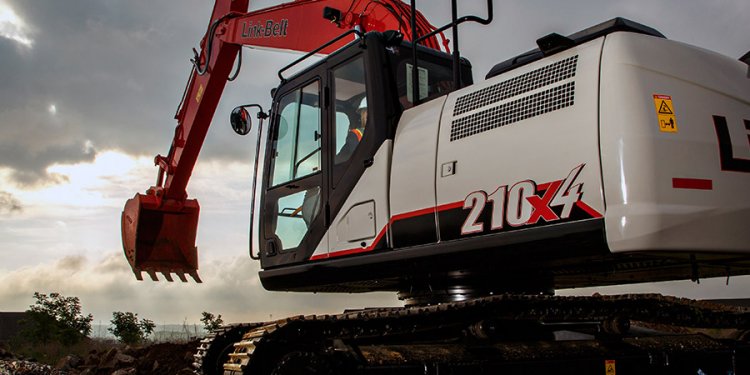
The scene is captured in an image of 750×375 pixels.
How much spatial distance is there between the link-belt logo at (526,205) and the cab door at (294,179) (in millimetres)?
1494

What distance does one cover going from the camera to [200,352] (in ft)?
19.2

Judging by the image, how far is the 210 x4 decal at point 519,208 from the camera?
4352 mm

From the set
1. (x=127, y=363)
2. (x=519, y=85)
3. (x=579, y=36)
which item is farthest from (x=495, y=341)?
(x=127, y=363)

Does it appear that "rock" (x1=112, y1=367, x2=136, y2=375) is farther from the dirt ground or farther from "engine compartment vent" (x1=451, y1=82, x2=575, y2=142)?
"engine compartment vent" (x1=451, y1=82, x2=575, y2=142)

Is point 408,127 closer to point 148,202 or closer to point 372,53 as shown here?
point 372,53

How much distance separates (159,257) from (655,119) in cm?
857

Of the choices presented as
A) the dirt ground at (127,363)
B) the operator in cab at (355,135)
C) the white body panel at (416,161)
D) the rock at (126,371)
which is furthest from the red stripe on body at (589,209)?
the rock at (126,371)

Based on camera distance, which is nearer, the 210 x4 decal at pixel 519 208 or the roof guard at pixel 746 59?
the 210 x4 decal at pixel 519 208

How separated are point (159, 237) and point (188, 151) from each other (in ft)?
4.49

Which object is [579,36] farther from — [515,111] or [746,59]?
[746,59]

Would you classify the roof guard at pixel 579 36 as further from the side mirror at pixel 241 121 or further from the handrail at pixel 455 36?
the side mirror at pixel 241 121

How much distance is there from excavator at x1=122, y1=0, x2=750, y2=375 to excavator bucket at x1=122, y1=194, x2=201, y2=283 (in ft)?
16.6

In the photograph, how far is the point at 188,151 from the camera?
37.4ft

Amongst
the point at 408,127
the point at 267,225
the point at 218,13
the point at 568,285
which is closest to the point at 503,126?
the point at 408,127
